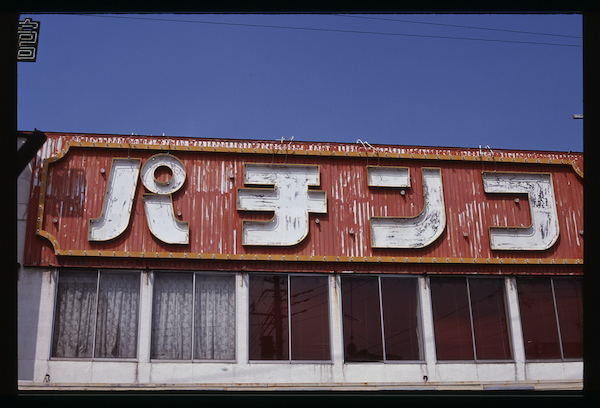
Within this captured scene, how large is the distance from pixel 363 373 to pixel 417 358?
1626mm

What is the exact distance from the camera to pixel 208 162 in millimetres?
17078

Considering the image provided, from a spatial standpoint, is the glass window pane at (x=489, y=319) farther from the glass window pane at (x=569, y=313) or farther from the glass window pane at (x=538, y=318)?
the glass window pane at (x=569, y=313)

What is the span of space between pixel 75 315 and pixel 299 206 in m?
6.56

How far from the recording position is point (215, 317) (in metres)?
15.6

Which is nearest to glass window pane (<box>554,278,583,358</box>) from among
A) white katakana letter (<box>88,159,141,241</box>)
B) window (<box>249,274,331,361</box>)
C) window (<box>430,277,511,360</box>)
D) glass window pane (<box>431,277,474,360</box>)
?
window (<box>430,277,511,360</box>)

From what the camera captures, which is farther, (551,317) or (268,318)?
(551,317)

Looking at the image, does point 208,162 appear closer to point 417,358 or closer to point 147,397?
point 417,358

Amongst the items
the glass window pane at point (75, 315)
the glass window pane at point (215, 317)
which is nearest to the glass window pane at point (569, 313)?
the glass window pane at point (215, 317)

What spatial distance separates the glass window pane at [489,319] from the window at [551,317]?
554 mm

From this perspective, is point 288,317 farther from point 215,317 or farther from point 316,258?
point 215,317

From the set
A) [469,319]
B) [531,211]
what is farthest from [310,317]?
[531,211]

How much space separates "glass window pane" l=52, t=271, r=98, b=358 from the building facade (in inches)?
1.4

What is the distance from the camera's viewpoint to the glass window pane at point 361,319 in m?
15.8
